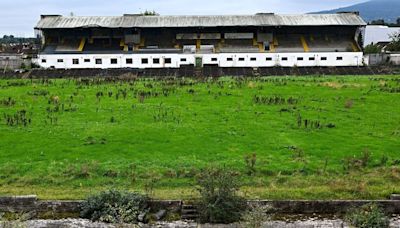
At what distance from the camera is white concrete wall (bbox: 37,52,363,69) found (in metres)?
55.8

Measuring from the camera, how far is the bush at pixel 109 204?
53.0ft

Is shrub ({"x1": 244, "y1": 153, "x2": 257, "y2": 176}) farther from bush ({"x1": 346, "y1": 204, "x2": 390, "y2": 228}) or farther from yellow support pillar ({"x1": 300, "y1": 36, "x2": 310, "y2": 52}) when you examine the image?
yellow support pillar ({"x1": 300, "y1": 36, "x2": 310, "y2": 52})

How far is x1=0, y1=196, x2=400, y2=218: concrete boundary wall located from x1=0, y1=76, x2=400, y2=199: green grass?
85 centimetres

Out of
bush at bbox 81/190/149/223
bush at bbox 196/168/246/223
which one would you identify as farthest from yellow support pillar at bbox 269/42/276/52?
bush at bbox 81/190/149/223

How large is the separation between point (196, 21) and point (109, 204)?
45.8 metres

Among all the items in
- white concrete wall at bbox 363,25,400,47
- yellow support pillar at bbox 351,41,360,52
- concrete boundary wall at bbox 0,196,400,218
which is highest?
white concrete wall at bbox 363,25,400,47

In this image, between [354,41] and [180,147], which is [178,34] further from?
[180,147]

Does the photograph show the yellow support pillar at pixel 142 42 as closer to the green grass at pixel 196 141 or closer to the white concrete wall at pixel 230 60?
the white concrete wall at pixel 230 60

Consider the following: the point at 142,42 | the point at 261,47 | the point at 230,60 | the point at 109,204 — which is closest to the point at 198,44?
the point at 230,60

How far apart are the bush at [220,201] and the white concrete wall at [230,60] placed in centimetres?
3972

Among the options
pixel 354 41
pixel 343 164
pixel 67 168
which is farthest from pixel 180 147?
pixel 354 41

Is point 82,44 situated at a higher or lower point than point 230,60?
higher

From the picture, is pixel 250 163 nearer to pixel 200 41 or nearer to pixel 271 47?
pixel 271 47

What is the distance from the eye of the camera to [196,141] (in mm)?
23766
